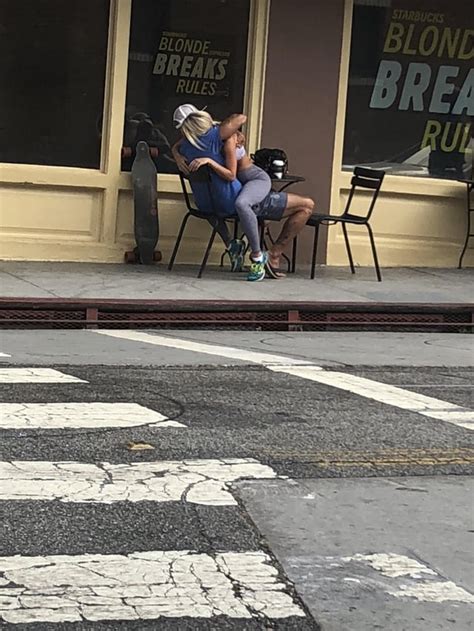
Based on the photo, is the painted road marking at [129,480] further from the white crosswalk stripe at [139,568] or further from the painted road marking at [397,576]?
the painted road marking at [397,576]

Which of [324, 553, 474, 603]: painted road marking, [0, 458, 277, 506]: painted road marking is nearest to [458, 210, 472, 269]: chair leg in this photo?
[0, 458, 277, 506]: painted road marking

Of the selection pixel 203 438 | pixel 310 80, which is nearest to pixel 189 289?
pixel 310 80

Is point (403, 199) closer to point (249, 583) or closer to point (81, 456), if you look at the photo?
point (81, 456)

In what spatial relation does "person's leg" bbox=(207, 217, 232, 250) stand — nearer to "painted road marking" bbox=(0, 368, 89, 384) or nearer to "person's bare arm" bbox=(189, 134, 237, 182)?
"person's bare arm" bbox=(189, 134, 237, 182)

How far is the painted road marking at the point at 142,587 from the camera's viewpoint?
394 centimetres

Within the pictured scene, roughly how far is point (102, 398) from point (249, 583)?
9.60 feet

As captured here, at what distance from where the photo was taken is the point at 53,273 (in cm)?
1108

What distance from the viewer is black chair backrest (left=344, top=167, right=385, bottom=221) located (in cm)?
1207

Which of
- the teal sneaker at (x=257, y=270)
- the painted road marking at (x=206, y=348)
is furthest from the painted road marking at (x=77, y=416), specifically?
the teal sneaker at (x=257, y=270)

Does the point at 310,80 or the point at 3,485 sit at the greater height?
the point at 310,80

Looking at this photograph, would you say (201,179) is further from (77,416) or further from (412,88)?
(77,416)

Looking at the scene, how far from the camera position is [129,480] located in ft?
17.7

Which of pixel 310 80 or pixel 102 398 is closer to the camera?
pixel 102 398

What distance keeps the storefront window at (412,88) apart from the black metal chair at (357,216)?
440mm
